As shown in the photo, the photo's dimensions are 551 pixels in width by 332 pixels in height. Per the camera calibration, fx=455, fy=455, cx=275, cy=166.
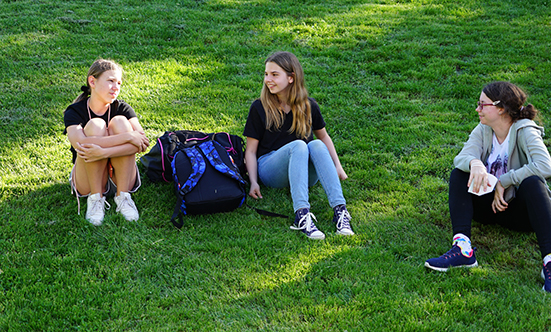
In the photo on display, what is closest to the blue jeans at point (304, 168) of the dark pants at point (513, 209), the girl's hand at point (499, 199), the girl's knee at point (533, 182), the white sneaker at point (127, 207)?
the dark pants at point (513, 209)

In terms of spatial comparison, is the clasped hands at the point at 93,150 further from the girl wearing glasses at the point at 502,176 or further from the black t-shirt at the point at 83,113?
the girl wearing glasses at the point at 502,176

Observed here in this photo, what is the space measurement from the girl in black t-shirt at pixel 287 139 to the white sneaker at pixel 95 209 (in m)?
1.41

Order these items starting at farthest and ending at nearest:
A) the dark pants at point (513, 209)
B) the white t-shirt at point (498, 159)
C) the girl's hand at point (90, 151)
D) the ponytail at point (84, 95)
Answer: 1. the ponytail at point (84, 95)
2. the girl's hand at point (90, 151)
3. the white t-shirt at point (498, 159)
4. the dark pants at point (513, 209)

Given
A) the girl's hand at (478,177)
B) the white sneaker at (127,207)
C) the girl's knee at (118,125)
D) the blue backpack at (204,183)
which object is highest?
the girl's knee at (118,125)

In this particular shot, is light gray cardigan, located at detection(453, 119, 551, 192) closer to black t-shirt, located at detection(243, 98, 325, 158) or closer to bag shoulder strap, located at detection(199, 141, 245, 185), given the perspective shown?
black t-shirt, located at detection(243, 98, 325, 158)

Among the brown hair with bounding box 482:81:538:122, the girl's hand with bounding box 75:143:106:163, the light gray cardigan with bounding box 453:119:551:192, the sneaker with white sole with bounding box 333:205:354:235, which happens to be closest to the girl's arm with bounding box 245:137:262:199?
the sneaker with white sole with bounding box 333:205:354:235

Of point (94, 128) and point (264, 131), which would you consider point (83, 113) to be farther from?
point (264, 131)

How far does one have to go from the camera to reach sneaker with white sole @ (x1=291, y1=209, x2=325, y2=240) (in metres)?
4.02

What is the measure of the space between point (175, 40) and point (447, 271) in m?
7.11

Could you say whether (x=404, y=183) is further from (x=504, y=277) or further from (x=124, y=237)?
(x=124, y=237)

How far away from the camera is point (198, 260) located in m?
3.71

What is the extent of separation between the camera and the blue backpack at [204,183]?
4.19 metres

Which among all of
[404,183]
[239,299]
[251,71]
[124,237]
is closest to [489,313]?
[239,299]

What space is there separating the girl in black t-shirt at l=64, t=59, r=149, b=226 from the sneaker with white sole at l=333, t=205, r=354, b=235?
186 cm
